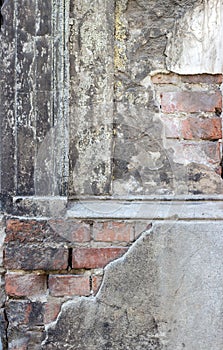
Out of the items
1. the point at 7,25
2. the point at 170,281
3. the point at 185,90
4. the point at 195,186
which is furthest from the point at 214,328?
the point at 7,25

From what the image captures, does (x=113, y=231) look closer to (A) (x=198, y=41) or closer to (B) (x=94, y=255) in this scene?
(B) (x=94, y=255)

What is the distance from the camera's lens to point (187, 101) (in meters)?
1.77

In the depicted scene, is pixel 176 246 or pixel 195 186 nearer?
pixel 176 246

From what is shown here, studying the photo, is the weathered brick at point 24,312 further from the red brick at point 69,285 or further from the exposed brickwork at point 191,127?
the exposed brickwork at point 191,127

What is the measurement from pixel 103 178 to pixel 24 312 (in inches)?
25.3

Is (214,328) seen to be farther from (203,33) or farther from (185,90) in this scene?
(203,33)

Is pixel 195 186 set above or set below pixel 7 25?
below

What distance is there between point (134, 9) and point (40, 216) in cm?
95

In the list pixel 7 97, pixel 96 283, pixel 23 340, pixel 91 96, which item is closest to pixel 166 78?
pixel 91 96

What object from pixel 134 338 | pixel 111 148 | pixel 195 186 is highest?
pixel 111 148

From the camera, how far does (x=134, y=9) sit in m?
1.76

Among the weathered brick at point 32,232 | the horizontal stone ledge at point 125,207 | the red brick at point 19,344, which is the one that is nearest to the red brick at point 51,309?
the red brick at point 19,344

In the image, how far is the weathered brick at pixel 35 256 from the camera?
1.69 m

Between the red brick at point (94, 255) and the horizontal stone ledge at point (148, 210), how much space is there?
14 cm
